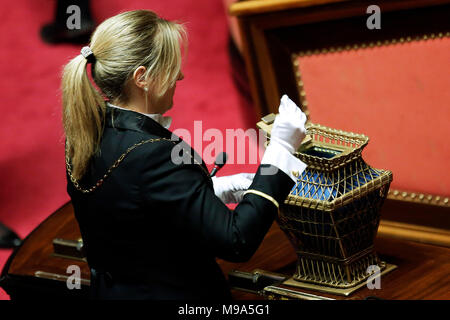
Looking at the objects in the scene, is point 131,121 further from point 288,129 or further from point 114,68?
point 288,129

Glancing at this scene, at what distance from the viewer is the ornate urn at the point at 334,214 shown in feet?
5.65

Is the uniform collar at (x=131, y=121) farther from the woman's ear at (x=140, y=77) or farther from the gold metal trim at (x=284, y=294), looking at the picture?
the gold metal trim at (x=284, y=294)

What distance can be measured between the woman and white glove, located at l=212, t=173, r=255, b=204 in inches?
9.3

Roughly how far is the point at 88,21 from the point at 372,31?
189 cm

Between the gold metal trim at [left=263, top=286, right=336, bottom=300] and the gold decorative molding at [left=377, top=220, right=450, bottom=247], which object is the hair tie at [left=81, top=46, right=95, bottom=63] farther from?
the gold decorative molding at [left=377, top=220, right=450, bottom=247]

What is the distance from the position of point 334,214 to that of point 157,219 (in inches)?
15.1

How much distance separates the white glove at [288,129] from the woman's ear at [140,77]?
0.96ft

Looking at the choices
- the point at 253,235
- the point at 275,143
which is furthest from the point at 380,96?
the point at 253,235

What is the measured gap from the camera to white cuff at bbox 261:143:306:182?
5.40ft

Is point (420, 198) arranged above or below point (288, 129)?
below

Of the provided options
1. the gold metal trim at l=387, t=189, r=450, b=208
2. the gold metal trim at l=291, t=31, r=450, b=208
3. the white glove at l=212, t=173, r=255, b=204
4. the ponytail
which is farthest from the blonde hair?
the gold metal trim at l=387, t=189, r=450, b=208

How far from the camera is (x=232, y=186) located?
1966 mm

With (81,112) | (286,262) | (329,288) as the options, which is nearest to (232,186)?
(286,262)

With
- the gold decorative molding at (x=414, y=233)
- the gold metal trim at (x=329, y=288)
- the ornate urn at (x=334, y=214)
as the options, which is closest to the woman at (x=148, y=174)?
the ornate urn at (x=334, y=214)
